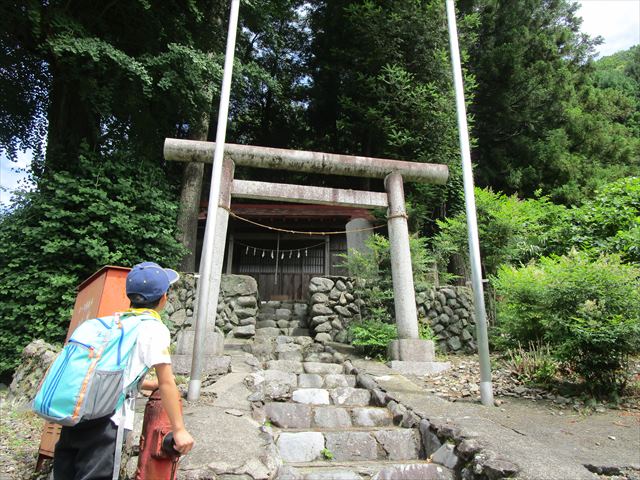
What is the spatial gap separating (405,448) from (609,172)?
14634 mm

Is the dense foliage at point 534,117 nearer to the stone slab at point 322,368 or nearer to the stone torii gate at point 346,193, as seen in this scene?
the stone torii gate at point 346,193

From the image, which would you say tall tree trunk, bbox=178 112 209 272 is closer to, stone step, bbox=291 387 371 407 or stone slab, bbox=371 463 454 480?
stone step, bbox=291 387 371 407

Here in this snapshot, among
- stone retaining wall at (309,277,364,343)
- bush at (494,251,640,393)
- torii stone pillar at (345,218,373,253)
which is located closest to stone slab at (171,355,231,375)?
stone retaining wall at (309,277,364,343)

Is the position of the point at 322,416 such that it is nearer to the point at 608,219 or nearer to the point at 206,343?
the point at 206,343

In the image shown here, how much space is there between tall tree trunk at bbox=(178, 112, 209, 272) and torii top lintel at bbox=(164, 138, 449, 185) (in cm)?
342

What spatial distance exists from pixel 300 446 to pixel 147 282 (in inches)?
98.2

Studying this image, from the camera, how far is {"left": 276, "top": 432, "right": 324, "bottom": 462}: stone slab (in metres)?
3.62

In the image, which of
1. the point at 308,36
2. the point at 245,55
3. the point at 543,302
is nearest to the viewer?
the point at 543,302

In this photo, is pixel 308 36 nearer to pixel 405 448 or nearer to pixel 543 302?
pixel 543 302

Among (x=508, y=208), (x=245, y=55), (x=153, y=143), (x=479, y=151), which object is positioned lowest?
(x=508, y=208)

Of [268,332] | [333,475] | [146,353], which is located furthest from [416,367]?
[146,353]

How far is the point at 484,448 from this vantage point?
9.64ft

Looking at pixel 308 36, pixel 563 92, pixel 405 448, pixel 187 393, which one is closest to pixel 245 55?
pixel 308 36

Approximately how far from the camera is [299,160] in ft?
23.4
